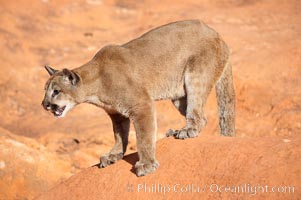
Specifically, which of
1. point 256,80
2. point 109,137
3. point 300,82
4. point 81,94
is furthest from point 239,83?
point 81,94

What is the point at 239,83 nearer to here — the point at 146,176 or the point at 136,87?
the point at 136,87

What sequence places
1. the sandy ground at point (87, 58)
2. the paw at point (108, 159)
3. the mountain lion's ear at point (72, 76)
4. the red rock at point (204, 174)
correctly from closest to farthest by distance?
the red rock at point (204, 174)
the paw at point (108, 159)
the mountain lion's ear at point (72, 76)
the sandy ground at point (87, 58)

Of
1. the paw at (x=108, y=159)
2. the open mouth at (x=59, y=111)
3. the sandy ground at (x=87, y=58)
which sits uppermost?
the open mouth at (x=59, y=111)

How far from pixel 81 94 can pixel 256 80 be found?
6.65m

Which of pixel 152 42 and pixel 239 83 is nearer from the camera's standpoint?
pixel 152 42

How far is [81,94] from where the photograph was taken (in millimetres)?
7488

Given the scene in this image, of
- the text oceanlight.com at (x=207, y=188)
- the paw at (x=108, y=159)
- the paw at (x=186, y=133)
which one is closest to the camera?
the text oceanlight.com at (x=207, y=188)

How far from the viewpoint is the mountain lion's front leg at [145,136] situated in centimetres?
647

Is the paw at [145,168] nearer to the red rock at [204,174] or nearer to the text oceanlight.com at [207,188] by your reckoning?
the red rock at [204,174]

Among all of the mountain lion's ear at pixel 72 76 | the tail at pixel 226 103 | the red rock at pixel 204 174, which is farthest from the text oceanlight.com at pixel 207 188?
the tail at pixel 226 103

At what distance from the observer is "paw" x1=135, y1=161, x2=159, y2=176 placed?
6422 millimetres

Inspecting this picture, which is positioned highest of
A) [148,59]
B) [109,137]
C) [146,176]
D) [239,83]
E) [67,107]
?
[148,59]

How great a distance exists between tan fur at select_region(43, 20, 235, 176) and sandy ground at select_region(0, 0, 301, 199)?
74 cm

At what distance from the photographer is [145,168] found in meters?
6.43
